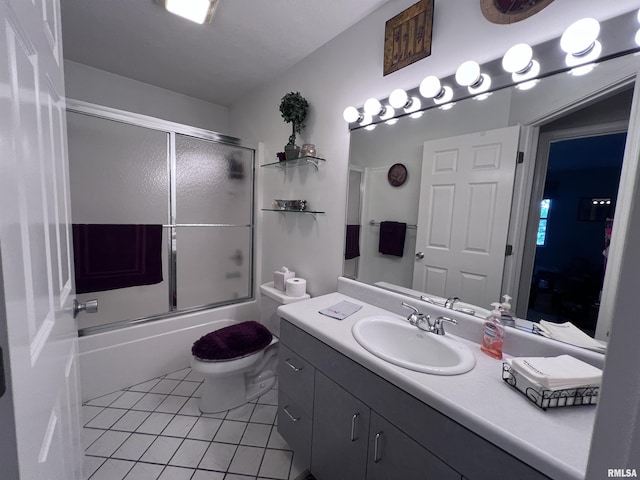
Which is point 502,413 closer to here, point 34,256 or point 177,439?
point 34,256

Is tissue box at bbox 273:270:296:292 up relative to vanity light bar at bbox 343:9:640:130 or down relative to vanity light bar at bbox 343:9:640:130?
down

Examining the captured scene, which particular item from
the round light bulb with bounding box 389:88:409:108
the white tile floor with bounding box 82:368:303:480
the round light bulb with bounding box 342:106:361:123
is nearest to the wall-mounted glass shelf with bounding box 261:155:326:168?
the round light bulb with bounding box 342:106:361:123

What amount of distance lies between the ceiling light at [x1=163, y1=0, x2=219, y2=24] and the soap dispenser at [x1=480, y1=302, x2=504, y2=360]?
2.02 m

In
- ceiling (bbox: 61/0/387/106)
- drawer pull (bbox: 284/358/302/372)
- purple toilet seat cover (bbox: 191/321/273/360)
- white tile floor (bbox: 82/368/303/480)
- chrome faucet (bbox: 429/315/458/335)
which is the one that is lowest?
white tile floor (bbox: 82/368/303/480)

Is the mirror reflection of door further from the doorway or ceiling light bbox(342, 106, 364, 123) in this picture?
ceiling light bbox(342, 106, 364, 123)

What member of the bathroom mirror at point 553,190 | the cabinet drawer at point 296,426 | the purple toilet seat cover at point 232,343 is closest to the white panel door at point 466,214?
the bathroom mirror at point 553,190

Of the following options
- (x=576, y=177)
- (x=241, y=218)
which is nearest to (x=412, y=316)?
(x=576, y=177)

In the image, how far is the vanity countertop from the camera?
0.58m

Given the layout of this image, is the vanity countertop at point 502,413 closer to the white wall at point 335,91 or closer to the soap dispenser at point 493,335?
the soap dispenser at point 493,335

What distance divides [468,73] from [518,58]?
0.17 metres

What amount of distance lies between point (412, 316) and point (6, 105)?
1.32 metres

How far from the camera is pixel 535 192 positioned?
1.03 metres

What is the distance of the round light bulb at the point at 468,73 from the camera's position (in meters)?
1.10

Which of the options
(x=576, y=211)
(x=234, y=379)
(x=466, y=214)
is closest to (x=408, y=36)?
(x=466, y=214)
